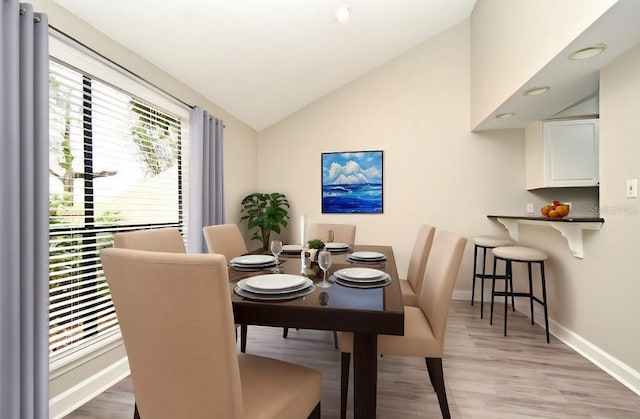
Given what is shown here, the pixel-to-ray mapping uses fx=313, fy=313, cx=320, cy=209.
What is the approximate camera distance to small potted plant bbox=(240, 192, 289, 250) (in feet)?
12.3

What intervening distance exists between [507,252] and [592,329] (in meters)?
0.76

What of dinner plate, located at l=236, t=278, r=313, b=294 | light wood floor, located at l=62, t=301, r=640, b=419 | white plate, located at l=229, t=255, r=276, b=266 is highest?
white plate, located at l=229, t=255, r=276, b=266

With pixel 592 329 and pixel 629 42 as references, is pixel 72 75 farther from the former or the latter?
pixel 592 329

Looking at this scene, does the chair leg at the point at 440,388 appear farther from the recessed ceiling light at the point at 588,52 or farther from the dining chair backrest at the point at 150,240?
the recessed ceiling light at the point at 588,52

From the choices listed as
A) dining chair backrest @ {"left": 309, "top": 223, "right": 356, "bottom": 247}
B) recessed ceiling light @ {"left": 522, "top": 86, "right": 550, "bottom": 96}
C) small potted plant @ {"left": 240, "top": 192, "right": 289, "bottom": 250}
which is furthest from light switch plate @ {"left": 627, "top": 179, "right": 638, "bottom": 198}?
small potted plant @ {"left": 240, "top": 192, "right": 289, "bottom": 250}

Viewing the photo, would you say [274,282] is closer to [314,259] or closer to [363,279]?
[363,279]

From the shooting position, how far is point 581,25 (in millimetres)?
1621

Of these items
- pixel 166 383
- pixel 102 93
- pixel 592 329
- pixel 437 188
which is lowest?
pixel 592 329

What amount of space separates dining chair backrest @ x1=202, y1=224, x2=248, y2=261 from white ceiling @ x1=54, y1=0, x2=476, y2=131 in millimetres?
1366

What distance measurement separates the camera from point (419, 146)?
12.5 feet

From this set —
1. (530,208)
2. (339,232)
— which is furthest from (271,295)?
(530,208)

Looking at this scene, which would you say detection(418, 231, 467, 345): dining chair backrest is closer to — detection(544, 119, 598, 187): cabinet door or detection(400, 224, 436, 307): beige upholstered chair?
detection(400, 224, 436, 307): beige upholstered chair

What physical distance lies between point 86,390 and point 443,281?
2.08m

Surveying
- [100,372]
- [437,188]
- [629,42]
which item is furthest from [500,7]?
[100,372]
